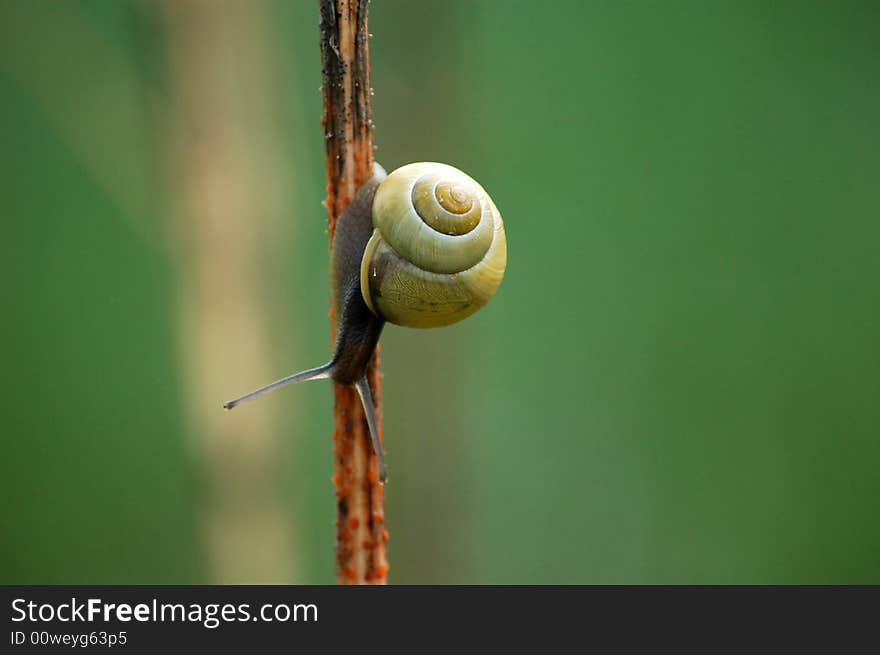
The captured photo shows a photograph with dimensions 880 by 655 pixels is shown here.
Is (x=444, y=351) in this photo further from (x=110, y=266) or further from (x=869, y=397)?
(x=869, y=397)

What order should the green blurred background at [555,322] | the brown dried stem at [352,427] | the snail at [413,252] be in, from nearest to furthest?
the brown dried stem at [352,427] → the snail at [413,252] → the green blurred background at [555,322]

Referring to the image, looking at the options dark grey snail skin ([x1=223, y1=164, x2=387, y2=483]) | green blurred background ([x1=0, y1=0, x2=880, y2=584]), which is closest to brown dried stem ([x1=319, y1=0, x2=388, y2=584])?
dark grey snail skin ([x1=223, y1=164, x2=387, y2=483])

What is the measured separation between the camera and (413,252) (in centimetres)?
168

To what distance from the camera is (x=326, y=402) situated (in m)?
3.63

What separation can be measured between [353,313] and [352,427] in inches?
10.8

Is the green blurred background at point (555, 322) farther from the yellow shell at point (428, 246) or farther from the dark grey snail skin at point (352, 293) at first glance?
the yellow shell at point (428, 246)

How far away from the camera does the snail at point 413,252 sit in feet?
5.43

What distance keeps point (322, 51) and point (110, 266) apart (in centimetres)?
231

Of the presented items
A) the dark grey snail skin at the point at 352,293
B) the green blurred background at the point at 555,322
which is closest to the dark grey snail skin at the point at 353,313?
the dark grey snail skin at the point at 352,293

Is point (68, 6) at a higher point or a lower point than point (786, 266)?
higher

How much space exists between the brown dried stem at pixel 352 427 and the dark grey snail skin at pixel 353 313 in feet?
0.08

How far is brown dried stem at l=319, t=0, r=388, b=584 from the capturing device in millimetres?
1538
